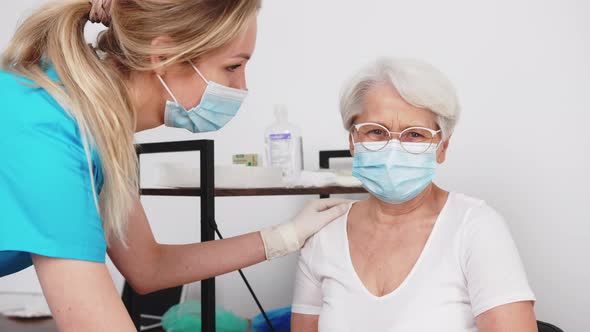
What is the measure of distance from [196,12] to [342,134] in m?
1.18

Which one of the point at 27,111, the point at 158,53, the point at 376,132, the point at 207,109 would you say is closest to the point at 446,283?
the point at 376,132

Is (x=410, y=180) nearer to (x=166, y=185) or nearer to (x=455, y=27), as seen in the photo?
(x=166, y=185)

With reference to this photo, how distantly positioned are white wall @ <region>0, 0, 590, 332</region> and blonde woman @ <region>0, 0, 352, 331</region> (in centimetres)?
98

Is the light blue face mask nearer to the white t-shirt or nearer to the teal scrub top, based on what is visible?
the teal scrub top

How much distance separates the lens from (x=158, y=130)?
230 centimetres

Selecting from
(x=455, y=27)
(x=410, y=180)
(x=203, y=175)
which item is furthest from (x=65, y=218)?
(x=455, y=27)

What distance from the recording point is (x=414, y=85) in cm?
123

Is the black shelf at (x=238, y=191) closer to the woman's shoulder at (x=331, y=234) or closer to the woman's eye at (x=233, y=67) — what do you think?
the woman's shoulder at (x=331, y=234)

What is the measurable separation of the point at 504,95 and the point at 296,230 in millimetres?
946

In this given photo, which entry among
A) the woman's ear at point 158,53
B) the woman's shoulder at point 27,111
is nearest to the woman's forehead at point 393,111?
the woman's ear at point 158,53

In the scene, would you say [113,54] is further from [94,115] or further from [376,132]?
[376,132]

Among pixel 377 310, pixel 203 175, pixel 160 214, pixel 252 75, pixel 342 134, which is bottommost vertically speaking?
pixel 377 310

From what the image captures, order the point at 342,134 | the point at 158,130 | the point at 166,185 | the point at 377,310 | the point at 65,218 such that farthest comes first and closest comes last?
1. the point at 158,130
2. the point at 342,134
3. the point at 166,185
4. the point at 377,310
5. the point at 65,218

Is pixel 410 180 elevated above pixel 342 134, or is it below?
below
